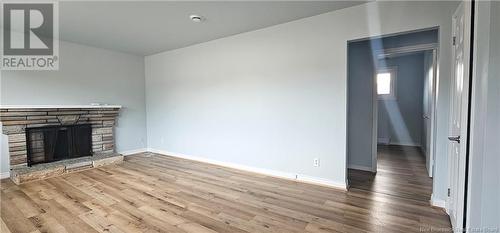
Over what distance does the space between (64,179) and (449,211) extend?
4910 millimetres

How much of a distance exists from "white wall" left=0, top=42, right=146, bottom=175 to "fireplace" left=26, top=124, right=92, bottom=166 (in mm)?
354

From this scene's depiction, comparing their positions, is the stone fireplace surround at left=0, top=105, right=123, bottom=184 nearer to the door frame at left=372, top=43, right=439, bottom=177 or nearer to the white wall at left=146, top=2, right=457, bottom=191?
the white wall at left=146, top=2, right=457, bottom=191

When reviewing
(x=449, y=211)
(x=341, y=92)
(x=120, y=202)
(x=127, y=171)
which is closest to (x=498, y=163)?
(x=449, y=211)

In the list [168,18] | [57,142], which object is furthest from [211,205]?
[57,142]

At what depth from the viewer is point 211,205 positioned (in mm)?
2518

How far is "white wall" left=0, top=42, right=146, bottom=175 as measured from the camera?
376 centimetres

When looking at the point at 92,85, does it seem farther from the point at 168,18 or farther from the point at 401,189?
the point at 401,189

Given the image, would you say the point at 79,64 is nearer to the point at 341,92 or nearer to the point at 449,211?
the point at 341,92

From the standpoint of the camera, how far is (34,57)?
12.6 ft

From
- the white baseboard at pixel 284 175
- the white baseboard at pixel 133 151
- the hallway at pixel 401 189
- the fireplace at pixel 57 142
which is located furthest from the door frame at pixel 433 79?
the fireplace at pixel 57 142

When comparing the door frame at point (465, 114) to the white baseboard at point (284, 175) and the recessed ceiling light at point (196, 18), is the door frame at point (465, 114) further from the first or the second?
the recessed ceiling light at point (196, 18)

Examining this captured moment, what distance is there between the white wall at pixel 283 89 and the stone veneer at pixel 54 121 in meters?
1.42

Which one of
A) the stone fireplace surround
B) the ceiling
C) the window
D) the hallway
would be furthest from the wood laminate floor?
the window

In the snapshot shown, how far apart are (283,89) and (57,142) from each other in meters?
4.09
